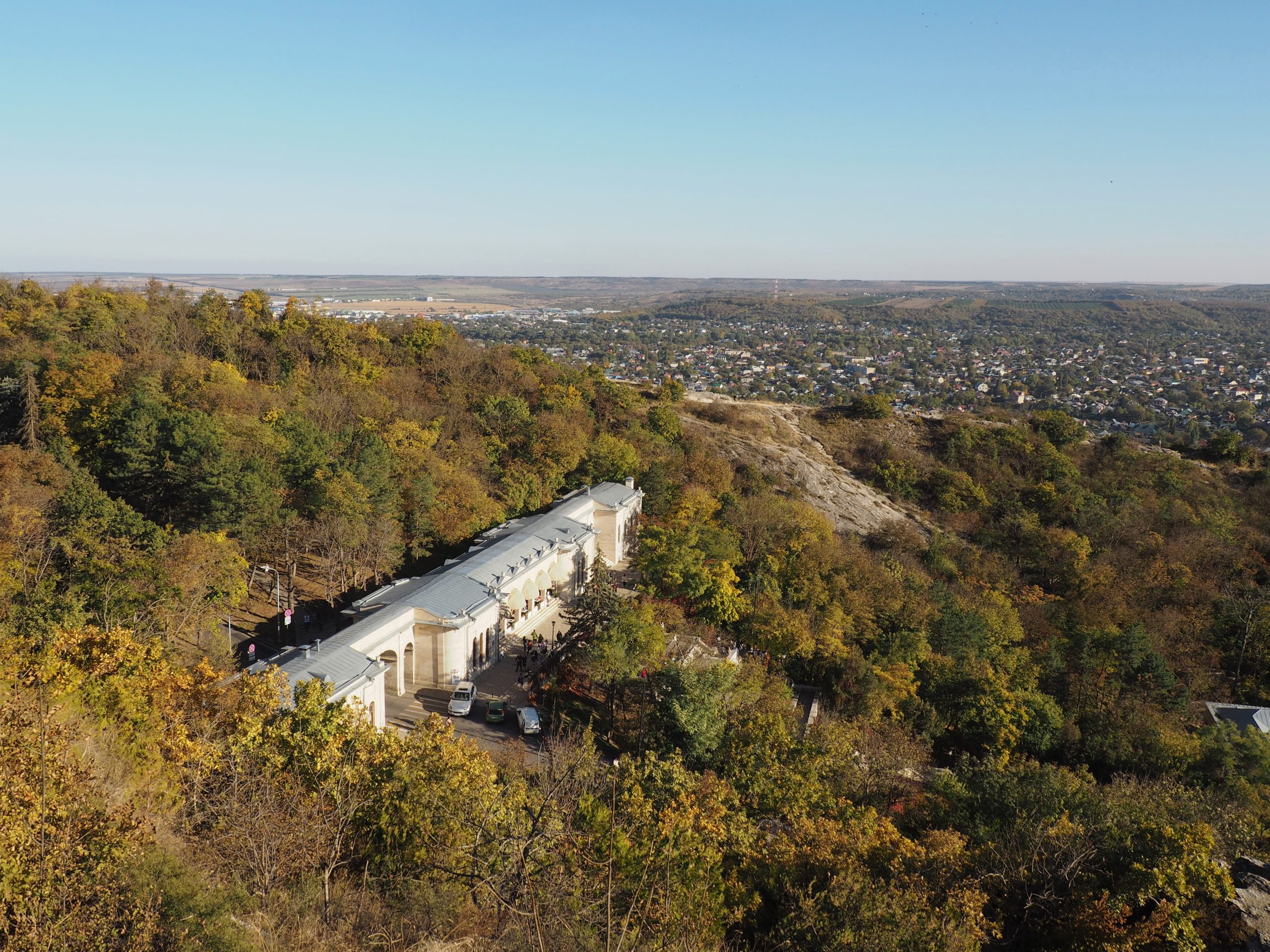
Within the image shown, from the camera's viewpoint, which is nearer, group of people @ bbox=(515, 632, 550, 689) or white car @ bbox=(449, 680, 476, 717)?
white car @ bbox=(449, 680, 476, 717)

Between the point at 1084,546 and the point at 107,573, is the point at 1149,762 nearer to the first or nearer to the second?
the point at 1084,546

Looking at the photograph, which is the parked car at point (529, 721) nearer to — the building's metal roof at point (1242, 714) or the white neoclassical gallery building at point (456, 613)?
the white neoclassical gallery building at point (456, 613)

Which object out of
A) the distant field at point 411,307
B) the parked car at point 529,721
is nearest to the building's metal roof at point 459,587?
the parked car at point 529,721

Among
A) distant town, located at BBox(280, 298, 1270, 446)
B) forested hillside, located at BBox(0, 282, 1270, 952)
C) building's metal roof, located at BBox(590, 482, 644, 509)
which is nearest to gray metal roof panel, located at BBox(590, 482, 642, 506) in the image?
building's metal roof, located at BBox(590, 482, 644, 509)

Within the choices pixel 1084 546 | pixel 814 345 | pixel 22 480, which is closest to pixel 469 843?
pixel 22 480

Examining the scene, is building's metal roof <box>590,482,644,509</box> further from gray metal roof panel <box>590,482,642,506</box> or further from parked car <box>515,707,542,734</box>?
parked car <box>515,707,542,734</box>

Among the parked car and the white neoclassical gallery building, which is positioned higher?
the white neoclassical gallery building
